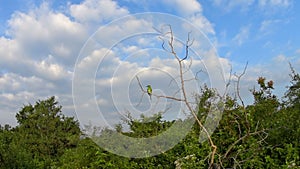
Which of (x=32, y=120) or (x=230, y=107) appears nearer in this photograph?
(x=230, y=107)

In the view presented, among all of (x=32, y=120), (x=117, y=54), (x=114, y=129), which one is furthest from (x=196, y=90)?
(x=32, y=120)

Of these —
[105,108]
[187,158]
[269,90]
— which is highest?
[269,90]

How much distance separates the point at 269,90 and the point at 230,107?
7.15ft

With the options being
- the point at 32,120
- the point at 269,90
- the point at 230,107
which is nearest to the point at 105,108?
the point at 230,107

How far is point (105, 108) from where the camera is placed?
13.5 feet

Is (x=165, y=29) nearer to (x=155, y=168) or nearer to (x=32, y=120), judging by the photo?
(x=155, y=168)

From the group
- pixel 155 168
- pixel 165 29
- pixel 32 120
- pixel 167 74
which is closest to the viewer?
pixel 165 29

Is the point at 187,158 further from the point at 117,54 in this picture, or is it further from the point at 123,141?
the point at 117,54

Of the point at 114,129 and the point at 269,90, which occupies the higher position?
the point at 269,90

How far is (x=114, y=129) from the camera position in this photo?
16.3ft

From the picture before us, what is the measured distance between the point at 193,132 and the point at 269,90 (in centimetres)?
272

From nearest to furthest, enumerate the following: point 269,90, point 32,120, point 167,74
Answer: point 167,74
point 269,90
point 32,120

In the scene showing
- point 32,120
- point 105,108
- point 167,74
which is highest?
point 32,120

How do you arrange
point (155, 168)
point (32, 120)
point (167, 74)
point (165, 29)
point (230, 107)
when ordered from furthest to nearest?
point (32, 120) < point (230, 107) < point (155, 168) < point (167, 74) < point (165, 29)
